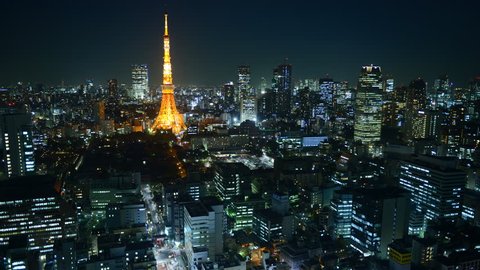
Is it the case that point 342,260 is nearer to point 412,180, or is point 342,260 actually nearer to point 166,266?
point 166,266

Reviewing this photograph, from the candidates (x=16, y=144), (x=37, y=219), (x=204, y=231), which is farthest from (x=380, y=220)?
(x=16, y=144)

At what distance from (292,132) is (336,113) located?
27.3ft

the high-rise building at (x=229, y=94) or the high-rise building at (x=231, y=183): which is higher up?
the high-rise building at (x=229, y=94)

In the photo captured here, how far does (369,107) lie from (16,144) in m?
16.0

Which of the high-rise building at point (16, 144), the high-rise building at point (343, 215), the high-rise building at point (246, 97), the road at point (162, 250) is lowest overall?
the road at point (162, 250)

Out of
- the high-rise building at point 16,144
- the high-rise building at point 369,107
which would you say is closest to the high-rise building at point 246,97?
the high-rise building at point 369,107

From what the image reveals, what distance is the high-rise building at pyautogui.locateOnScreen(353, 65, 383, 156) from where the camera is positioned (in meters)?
20.8

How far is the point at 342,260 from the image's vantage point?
8.41m

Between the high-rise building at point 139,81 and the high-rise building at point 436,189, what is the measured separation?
106ft

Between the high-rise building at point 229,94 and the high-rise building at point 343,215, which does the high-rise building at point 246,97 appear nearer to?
the high-rise building at point 229,94

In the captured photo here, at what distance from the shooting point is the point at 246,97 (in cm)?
3097

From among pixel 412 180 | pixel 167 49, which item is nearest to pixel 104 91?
pixel 167 49

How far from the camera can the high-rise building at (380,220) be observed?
9.02 m

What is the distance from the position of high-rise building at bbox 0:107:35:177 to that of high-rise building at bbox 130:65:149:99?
1073 inches
